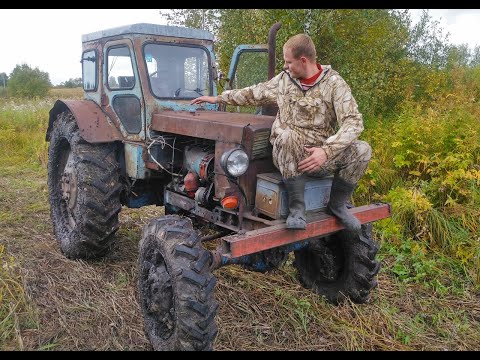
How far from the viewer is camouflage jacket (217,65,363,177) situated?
290 cm

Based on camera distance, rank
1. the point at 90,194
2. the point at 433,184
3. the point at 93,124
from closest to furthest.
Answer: the point at 90,194 < the point at 93,124 < the point at 433,184

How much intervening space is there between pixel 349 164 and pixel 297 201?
17.5 inches

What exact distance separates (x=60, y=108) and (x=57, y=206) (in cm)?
110

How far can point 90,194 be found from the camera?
4.00 metres

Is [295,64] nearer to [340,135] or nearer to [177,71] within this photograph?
[340,135]

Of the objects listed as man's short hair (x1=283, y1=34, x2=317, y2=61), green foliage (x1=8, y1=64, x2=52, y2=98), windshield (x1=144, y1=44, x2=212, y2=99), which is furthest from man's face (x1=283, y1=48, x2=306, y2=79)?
green foliage (x1=8, y1=64, x2=52, y2=98)

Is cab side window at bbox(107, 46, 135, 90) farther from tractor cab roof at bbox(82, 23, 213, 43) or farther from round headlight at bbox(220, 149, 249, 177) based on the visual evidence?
round headlight at bbox(220, 149, 249, 177)

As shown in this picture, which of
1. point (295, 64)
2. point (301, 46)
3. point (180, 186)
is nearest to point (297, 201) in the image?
point (295, 64)

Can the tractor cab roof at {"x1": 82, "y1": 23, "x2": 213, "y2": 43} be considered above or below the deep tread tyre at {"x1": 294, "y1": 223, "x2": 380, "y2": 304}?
above

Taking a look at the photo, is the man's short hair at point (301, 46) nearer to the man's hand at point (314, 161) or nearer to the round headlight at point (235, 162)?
the man's hand at point (314, 161)

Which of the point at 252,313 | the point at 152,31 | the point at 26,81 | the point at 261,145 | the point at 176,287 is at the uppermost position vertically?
the point at 152,31

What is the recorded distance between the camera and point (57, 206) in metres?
5.08

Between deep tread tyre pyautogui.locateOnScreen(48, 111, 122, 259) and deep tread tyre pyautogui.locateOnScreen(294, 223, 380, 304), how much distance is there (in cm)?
180
